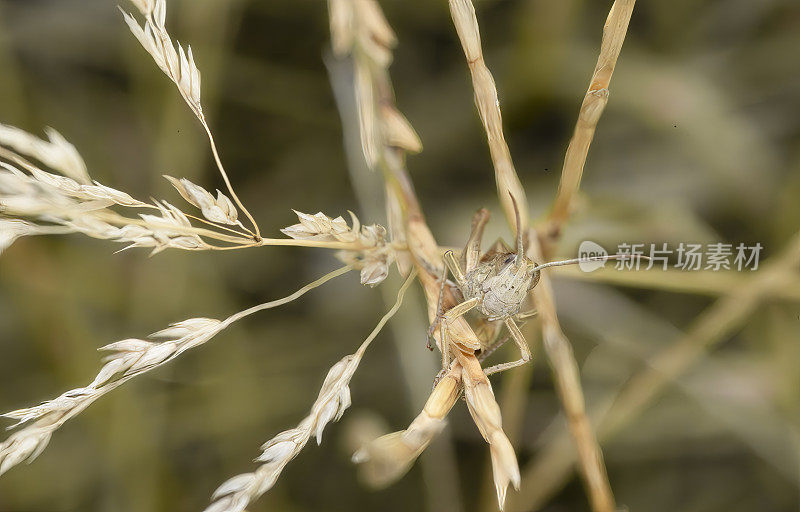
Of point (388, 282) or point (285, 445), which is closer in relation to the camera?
point (285, 445)

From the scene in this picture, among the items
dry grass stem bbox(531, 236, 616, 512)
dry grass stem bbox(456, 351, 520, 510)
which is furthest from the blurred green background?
dry grass stem bbox(456, 351, 520, 510)

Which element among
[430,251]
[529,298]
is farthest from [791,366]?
[430,251]

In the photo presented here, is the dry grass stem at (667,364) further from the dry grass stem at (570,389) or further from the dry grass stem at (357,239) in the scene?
the dry grass stem at (357,239)

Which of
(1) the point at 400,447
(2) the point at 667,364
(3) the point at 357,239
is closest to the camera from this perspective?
(1) the point at 400,447

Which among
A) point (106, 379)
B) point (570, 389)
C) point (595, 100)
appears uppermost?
point (595, 100)

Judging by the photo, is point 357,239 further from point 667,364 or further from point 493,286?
point 667,364

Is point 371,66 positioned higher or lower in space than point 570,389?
higher

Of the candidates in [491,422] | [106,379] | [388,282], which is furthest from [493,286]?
[388,282]
